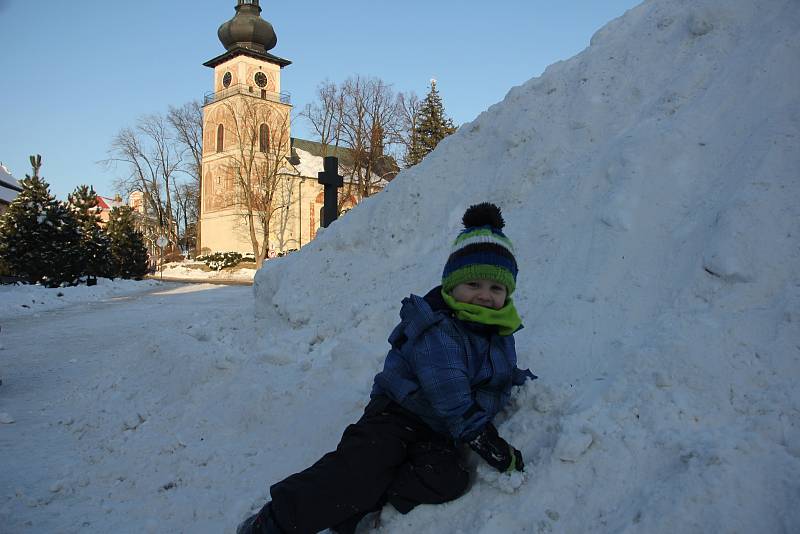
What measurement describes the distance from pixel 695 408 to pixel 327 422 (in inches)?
87.7

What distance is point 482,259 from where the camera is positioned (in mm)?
2781

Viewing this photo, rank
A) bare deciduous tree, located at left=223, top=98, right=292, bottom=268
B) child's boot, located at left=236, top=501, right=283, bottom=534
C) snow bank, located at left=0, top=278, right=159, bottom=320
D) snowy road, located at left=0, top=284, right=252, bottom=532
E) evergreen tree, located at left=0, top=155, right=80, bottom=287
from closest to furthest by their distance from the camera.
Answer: child's boot, located at left=236, top=501, right=283, bottom=534 → snowy road, located at left=0, top=284, right=252, bottom=532 → snow bank, located at left=0, top=278, right=159, bottom=320 → evergreen tree, located at left=0, top=155, right=80, bottom=287 → bare deciduous tree, located at left=223, top=98, right=292, bottom=268

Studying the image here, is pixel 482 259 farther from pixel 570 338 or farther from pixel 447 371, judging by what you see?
pixel 570 338

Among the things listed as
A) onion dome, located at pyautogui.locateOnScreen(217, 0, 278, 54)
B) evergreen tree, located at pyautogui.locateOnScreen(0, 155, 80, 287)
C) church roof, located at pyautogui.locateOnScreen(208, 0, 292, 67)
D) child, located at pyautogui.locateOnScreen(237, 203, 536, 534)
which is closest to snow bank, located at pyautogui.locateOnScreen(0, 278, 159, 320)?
evergreen tree, located at pyautogui.locateOnScreen(0, 155, 80, 287)

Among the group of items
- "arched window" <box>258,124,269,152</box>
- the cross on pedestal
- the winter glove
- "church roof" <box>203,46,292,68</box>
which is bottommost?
the winter glove

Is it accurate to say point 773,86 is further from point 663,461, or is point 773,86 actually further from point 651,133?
point 663,461

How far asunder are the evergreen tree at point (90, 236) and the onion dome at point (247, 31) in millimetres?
26294

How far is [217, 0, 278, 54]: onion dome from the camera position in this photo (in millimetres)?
46062

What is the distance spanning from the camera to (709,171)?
387cm

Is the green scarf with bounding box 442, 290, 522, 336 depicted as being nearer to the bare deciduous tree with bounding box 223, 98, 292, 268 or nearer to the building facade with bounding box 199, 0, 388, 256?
the bare deciduous tree with bounding box 223, 98, 292, 268

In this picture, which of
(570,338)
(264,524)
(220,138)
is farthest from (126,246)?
(264,524)

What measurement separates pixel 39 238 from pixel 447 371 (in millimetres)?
20537

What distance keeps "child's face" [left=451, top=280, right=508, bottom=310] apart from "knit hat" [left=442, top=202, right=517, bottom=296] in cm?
3

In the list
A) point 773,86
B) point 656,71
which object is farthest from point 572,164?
point 773,86
